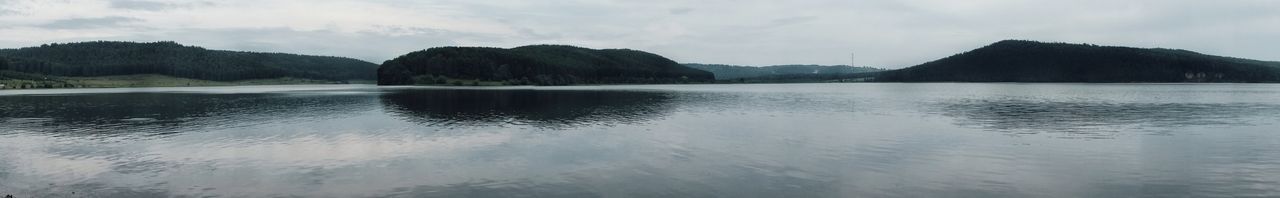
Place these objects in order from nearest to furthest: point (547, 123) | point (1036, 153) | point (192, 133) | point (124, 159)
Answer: point (124, 159) < point (1036, 153) < point (192, 133) < point (547, 123)

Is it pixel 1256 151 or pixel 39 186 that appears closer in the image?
pixel 39 186

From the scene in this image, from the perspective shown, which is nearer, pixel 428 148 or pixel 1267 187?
pixel 1267 187

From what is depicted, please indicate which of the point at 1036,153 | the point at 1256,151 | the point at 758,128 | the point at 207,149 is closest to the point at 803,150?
the point at 1036,153

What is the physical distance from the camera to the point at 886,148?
119 ft

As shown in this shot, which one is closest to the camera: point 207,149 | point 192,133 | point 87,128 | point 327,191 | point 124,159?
point 327,191

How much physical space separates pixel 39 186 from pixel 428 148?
15535 mm

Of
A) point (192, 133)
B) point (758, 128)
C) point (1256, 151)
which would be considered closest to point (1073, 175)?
point (1256, 151)

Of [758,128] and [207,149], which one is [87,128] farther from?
[758,128]

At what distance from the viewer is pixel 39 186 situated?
24047 millimetres

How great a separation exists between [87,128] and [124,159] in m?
24.1

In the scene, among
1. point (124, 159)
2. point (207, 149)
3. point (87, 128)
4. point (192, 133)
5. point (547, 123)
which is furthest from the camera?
point (547, 123)

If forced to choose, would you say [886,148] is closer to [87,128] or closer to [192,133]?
[192,133]

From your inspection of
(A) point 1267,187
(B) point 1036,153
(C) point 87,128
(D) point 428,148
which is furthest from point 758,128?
(C) point 87,128

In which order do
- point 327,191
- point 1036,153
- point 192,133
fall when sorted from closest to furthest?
point 327,191
point 1036,153
point 192,133
